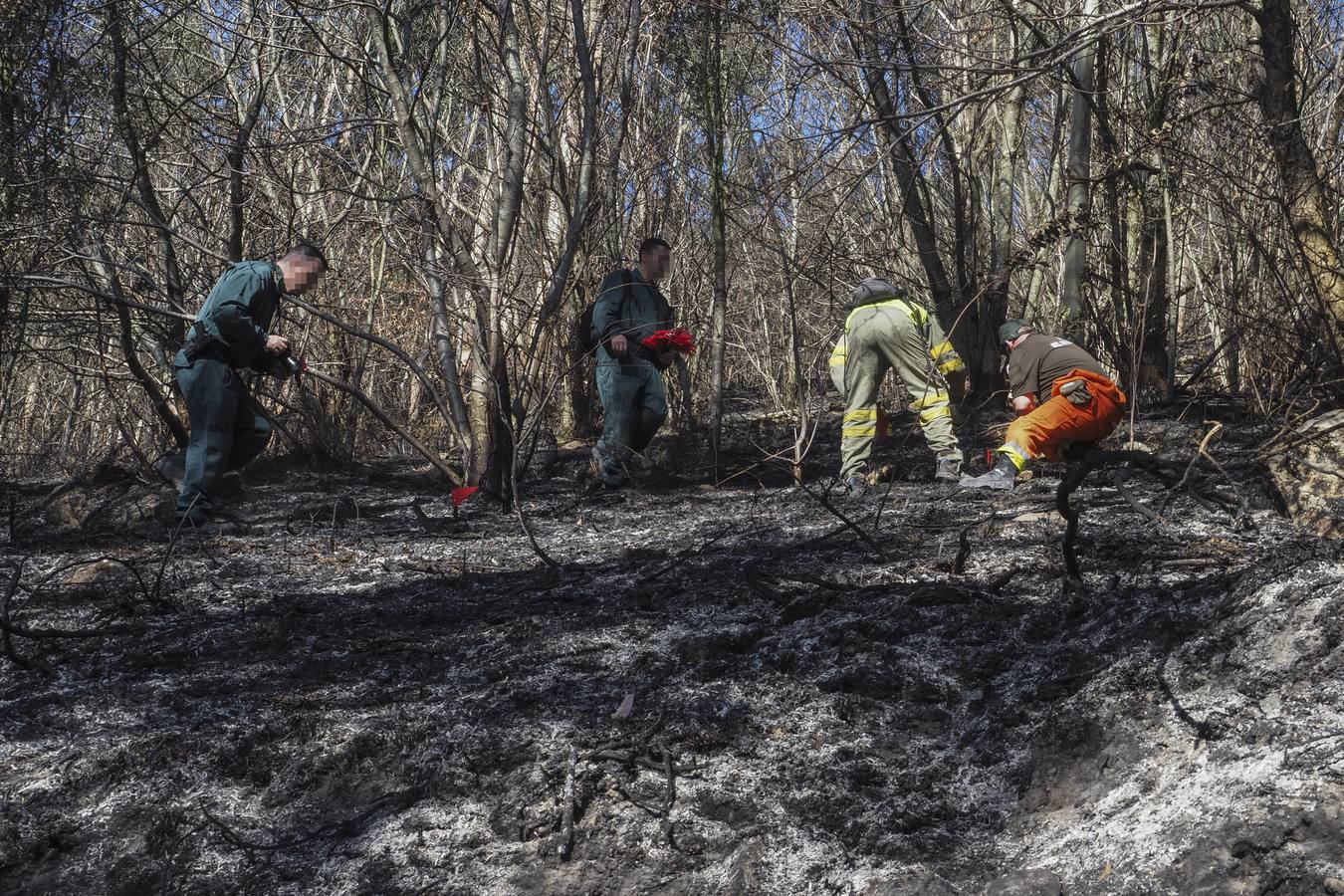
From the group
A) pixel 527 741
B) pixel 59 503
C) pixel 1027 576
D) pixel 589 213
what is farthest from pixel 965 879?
pixel 59 503

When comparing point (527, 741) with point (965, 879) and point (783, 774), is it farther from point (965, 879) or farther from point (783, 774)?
point (965, 879)

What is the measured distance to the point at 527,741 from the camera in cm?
283

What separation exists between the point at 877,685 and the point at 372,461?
6170 mm

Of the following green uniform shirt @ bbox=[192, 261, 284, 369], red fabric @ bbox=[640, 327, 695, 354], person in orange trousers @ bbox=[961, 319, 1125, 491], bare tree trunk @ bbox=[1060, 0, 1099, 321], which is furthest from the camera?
bare tree trunk @ bbox=[1060, 0, 1099, 321]

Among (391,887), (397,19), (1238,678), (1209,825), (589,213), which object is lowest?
(391,887)

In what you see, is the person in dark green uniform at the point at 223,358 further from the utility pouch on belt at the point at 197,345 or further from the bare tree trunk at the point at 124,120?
the bare tree trunk at the point at 124,120

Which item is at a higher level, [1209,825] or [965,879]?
[1209,825]

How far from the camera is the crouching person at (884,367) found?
6.00m

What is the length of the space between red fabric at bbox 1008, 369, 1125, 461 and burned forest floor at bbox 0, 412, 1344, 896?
3.69ft

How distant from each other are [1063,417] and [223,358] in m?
4.21

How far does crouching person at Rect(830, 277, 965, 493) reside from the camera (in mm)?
5996

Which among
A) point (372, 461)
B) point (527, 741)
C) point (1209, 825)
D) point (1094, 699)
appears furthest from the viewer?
point (372, 461)

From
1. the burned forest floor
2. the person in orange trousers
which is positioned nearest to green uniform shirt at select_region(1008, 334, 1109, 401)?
the person in orange trousers

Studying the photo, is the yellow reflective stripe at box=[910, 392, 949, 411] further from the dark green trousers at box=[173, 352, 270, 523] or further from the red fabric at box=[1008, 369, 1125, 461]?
the dark green trousers at box=[173, 352, 270, 523]
